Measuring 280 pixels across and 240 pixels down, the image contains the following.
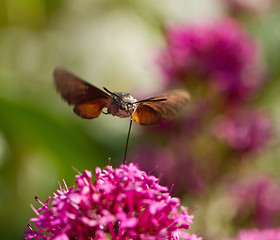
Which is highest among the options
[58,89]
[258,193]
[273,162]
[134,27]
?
[134,27]

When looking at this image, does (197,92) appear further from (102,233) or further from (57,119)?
(102,233)

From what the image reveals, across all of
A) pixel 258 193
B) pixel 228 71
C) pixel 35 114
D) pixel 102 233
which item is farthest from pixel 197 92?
pixel 102 233

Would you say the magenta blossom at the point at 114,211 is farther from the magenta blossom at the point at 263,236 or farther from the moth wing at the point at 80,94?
the magenta blossom at the point at 263,236

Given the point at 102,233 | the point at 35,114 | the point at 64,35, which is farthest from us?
the point at 64,35

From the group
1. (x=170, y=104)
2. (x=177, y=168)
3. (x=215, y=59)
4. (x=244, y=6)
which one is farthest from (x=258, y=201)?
(x=244, y=6)

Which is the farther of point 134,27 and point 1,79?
point 134,27

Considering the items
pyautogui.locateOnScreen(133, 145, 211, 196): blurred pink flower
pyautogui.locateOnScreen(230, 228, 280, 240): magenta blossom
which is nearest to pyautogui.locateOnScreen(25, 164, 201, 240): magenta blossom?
pyautogui.locateOnScreen(230, 228, 280, 240): magenta blossom

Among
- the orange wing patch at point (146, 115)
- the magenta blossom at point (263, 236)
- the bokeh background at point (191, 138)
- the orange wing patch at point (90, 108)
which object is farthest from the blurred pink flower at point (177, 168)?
the orange wing patch at point (90, 108)
